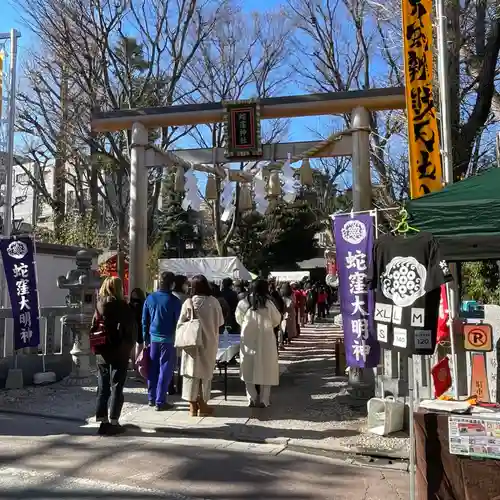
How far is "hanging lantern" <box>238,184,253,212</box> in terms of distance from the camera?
10.2 m

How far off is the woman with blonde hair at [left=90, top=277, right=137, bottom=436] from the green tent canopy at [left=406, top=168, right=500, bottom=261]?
3.35 meters

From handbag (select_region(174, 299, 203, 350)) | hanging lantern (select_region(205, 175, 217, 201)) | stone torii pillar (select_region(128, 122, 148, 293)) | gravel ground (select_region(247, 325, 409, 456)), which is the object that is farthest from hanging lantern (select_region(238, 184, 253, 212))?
handbag (select_region(174, 299, 203, 350))

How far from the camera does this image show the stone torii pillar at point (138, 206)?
31.2ft

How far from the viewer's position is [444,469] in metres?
3.81

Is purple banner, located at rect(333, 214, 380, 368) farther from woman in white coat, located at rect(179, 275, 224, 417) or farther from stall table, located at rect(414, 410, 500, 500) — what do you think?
stall table, located at rect(414, 410, 500, 500)

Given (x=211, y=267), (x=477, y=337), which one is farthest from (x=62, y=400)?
(x=211, y=267)

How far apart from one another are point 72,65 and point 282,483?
46.0ft

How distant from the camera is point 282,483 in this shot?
15.2 feet

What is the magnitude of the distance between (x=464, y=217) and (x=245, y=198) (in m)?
6.38

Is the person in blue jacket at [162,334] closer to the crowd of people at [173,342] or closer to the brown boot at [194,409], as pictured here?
the crowd of people at [173,342]

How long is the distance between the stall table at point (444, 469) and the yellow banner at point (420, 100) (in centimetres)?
386

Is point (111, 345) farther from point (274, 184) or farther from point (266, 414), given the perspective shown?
point (274, 184)

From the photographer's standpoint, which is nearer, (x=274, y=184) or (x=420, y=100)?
(x=420, y=100)

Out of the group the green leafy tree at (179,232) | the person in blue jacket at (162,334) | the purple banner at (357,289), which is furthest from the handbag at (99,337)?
the green leafy tree at (179,232)
